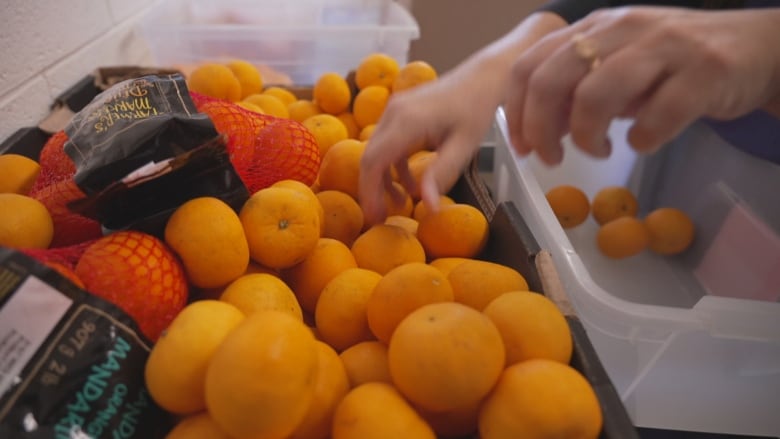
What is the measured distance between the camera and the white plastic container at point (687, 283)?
659mm

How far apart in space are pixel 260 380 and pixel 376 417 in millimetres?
106

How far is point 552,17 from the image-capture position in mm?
816

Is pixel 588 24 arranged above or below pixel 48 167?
above

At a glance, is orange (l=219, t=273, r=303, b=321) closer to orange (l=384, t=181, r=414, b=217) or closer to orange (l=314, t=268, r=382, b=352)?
orange (l=314, t=268, r=382, b=352)

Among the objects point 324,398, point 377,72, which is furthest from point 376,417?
point 377,72

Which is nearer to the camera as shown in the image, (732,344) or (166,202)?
(166,202)

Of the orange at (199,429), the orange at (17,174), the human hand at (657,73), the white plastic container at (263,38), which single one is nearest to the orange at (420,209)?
the human hand at (657,73)

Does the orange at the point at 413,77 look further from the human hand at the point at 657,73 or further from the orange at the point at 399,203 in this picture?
the human hand at the point at 657,73

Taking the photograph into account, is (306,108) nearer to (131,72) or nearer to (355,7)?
(131,72)

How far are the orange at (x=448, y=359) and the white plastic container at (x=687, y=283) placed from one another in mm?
282

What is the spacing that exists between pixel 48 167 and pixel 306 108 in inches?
19.8

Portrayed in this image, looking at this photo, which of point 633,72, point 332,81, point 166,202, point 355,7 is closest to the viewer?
point 633,72

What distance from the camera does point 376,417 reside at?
425 millimetres

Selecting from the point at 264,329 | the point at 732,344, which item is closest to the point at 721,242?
the point at 732,344
